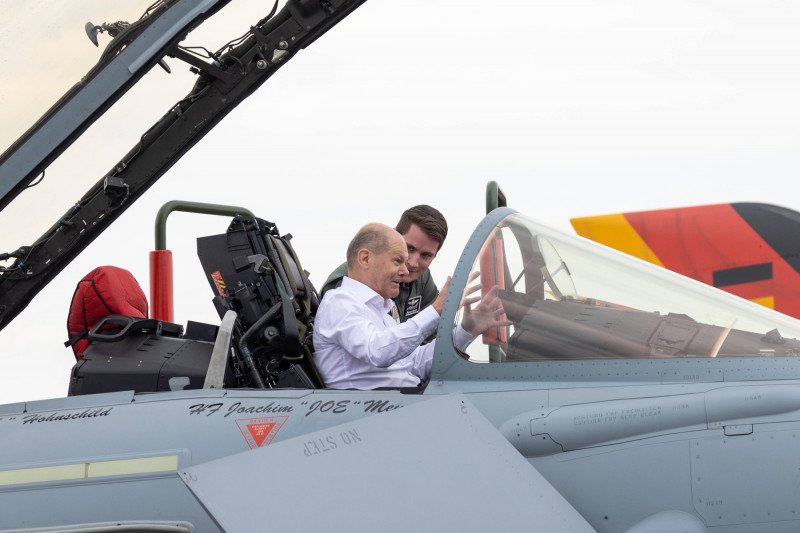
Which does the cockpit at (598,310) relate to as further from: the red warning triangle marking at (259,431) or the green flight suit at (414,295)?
the green flight suit at (414,295)

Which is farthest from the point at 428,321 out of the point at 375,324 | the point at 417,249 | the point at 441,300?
the point at 417,249

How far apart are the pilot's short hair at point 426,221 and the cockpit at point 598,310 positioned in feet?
6.36

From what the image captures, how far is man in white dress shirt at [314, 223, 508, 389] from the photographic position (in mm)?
3180

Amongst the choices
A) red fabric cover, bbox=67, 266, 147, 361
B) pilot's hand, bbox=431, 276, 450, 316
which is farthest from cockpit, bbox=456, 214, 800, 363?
red fabric cover, bbox=67, 266, 147, 361

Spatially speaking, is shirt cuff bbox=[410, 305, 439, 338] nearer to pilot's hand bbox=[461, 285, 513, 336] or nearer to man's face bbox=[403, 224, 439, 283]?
pilot's hand bbox=[461, 285, 513, 336]

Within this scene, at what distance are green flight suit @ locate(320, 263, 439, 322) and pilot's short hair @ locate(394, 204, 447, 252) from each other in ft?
1.23

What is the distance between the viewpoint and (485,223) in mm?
3172

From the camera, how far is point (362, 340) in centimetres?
339

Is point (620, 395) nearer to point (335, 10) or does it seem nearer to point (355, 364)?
point (355, 364)

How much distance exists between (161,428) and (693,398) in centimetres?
174

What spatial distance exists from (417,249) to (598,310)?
2.28m

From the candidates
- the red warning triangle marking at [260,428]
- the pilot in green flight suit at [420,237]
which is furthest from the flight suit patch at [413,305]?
the red warning triangle marking at [260,428]

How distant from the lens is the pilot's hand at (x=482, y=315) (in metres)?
3.01

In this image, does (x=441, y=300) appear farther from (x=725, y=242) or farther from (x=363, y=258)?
(x=725, y=242)
